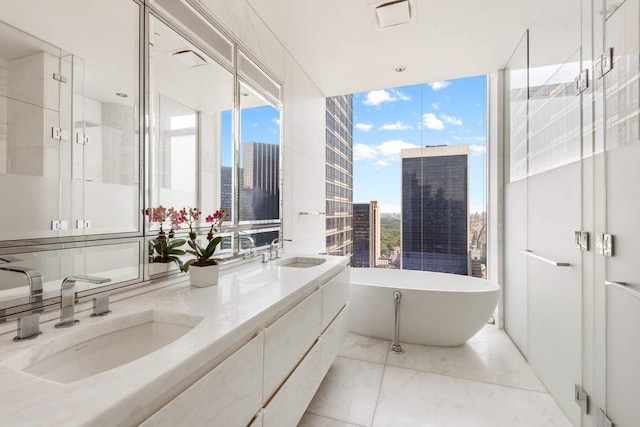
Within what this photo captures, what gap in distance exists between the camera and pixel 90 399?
512mm

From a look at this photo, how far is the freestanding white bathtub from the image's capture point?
2.46 m

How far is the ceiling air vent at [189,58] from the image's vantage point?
5.09 ft

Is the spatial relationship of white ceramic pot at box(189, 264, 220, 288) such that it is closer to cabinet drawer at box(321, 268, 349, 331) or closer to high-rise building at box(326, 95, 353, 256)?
cabinet drawer at box(321, 268, 349, 331)

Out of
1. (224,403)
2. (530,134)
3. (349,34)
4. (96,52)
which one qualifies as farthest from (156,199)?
(530,134)

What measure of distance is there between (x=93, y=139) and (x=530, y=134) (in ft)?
9.31

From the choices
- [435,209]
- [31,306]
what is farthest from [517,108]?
[31,306]

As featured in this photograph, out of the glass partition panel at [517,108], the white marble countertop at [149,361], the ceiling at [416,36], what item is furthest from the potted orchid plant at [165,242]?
the glass partition panel at [517,108]

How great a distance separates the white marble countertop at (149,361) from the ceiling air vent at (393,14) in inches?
79.9

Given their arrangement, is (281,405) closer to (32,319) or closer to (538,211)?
(32,319)

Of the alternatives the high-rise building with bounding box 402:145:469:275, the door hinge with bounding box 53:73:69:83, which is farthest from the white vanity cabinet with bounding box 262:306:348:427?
the high-rise building with bounding box 402:145:469:275

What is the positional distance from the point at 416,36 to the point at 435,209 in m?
1.92

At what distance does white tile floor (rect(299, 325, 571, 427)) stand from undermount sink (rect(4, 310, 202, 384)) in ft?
3.74

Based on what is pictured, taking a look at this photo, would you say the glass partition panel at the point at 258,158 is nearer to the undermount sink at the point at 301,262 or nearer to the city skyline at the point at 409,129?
the undermount sink at the point at 301,262

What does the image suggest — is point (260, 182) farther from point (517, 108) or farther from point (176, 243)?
point (517, 108)
